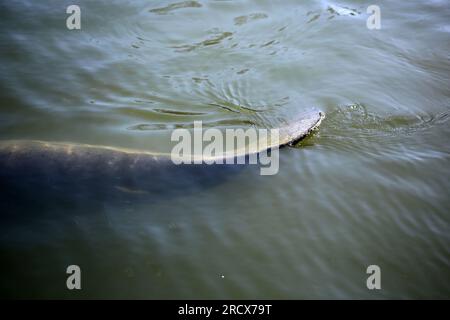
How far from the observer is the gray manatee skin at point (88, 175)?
4.06 metres

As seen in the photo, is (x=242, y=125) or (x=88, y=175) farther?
(x=242, y=125)

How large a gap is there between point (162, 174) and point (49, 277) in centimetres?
141

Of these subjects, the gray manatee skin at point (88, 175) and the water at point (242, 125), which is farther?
the gray manatee skin at point (88, 175)

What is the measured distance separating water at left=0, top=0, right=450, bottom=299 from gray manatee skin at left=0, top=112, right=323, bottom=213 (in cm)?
5

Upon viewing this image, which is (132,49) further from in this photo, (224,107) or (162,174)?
(162,174)

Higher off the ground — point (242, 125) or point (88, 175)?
point (242, 125)

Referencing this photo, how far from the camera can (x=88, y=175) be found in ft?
13.8

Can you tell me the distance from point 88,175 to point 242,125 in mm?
2068

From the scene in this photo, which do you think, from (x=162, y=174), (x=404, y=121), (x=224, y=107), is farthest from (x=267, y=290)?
(x=404, y=121)

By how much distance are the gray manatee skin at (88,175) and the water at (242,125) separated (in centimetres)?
5

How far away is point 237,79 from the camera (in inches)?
251

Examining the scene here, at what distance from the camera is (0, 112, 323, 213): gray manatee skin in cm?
406
